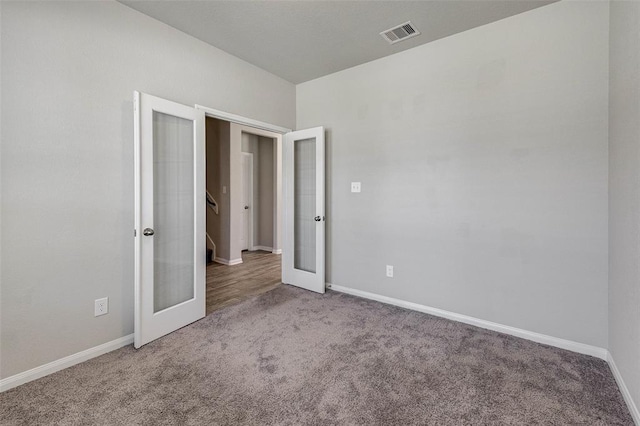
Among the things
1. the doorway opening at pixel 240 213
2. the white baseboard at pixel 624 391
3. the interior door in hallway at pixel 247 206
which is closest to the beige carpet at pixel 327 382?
the white baseboard at pixel 624 391

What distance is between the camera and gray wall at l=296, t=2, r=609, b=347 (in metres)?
2.25

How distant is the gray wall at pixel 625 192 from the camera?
1634 millimetres

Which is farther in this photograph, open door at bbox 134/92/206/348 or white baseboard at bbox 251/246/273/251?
white baseboard at bbox 251/246/273/251

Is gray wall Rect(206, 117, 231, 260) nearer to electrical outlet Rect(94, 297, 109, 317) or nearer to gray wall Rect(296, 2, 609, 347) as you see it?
gray wall Rect(296, 2, 609, 347)

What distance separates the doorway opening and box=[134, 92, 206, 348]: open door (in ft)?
1.83

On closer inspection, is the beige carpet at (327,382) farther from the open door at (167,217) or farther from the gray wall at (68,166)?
the gray wall at (68,166)

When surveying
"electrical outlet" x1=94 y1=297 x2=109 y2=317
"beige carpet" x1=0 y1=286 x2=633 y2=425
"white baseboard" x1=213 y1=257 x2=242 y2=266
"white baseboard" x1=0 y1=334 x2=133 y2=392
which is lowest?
"beige carpet" x1=0 y1=286 x2=633 y2=425

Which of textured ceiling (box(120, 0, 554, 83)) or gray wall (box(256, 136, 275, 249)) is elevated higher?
textured ceiling (box(120, 0, 554, 83))

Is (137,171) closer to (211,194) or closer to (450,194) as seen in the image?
(450,194)

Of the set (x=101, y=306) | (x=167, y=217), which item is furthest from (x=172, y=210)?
(x=101, y=306)

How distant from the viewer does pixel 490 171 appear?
263cm

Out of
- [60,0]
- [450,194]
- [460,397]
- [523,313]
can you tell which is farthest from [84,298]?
[523,313]

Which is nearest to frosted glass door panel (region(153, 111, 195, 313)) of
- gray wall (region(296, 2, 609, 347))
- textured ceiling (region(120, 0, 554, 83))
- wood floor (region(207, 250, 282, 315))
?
wood floor (region(207, 250, 282, 315))

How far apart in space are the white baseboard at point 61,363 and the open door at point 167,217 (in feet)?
0.63
